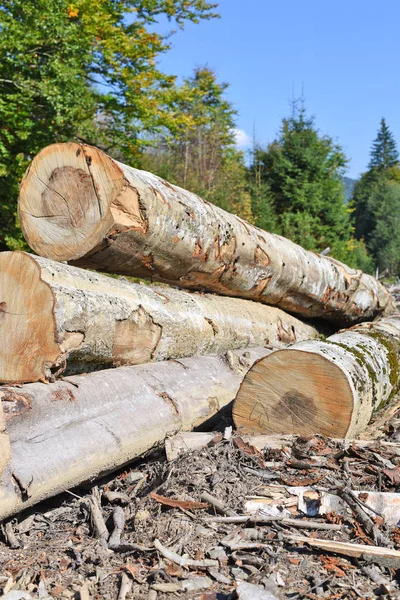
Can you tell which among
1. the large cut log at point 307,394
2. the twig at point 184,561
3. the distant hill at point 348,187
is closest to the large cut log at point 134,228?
the large cut log at point 307,394

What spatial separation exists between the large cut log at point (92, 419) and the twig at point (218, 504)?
647mm

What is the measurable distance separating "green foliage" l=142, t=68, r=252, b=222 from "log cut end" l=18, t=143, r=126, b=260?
11.9 meters

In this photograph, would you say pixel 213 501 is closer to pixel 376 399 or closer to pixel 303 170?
pixel 376 399

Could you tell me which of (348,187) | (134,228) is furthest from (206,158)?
(134,228)

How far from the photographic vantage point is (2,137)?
10.1 metres

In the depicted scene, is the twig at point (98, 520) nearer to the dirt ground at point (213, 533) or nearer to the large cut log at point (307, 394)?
the dirt ground at point (213, 533)

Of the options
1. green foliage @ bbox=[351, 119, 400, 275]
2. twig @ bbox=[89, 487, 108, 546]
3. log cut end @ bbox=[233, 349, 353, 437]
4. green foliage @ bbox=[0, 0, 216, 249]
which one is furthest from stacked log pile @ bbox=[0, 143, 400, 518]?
green foliage @ bbox=[351, 119, 400, 275]

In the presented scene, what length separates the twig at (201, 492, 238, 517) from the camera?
2.69 metres

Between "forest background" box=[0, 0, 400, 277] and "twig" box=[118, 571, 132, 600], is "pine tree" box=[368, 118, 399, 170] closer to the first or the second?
"forest background" box=[0, 0, 400, 277]

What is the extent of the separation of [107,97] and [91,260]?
363 inches

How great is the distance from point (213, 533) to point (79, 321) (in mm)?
1488

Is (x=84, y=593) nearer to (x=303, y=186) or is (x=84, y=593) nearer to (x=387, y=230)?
(x=303, y=186)

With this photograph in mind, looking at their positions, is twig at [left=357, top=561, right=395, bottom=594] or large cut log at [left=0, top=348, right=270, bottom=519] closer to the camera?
twig at [left=357, top=561, right=395, bottom=594]

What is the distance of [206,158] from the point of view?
18.7 m
